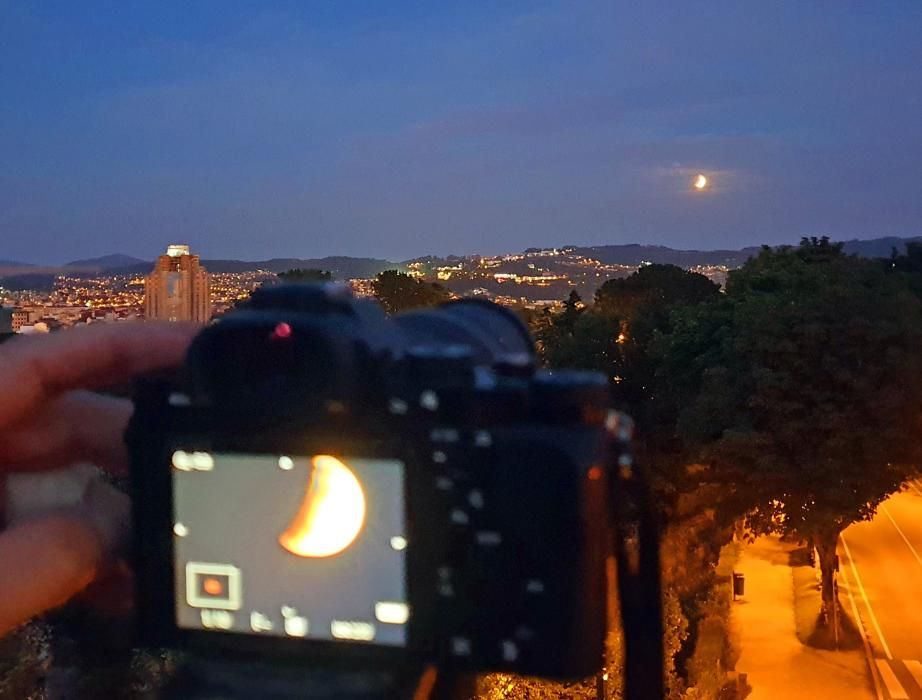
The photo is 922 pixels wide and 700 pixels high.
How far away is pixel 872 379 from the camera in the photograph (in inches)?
293

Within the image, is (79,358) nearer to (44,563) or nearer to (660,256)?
(44,563)

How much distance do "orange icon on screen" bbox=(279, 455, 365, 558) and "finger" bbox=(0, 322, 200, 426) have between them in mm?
378

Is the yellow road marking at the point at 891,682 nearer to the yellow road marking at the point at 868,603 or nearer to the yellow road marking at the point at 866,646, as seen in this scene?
the yellow road marking at the point at 866,646

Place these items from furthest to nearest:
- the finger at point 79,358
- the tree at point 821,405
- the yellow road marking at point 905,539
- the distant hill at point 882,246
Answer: the distant hill at point 882,246 → the yellow road marking at point 905,539 → the tree at point 821,405 → the finger at point 79,358

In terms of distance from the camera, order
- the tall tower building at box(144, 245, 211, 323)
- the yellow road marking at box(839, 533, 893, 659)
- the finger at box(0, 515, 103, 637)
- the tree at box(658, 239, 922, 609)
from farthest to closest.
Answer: the yellow road marking at box(839, 533, 893, 659)
the tree at box(658, 239, 922, 609)
the tall tower building at box(144, 245, 211, 323)
the finger at box(0, 515, 103, 637)

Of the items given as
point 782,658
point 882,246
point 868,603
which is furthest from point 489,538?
point 882,246

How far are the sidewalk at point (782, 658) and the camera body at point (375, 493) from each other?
21.1 ft

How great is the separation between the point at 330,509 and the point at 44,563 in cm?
44

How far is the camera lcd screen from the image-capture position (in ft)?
3.14

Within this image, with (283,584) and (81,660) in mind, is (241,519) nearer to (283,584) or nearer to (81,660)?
(283,584)

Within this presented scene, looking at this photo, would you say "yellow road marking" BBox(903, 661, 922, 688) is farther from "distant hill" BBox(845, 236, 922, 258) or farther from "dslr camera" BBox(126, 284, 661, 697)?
"distant hill" BBox(845, 236, 922, 258)

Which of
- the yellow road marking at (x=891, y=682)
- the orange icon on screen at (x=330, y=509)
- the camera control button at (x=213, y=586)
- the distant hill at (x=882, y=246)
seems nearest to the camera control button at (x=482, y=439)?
the orange icon on screen at (x=330, y=509)

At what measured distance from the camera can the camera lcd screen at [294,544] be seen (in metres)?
0.96

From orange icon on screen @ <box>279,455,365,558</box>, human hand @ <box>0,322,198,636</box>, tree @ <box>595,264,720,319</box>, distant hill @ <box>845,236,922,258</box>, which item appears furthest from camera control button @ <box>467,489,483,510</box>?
distant hill @ <box>845,236,922,258</box>
